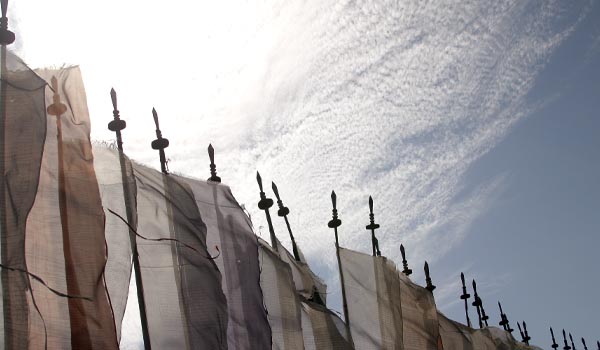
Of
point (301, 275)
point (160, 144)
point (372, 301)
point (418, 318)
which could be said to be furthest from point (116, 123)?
point (418, 318)

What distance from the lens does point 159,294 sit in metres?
9.24

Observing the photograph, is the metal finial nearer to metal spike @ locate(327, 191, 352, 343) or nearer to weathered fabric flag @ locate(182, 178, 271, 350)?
metal spike @ locate(327, 191, 352, 343)

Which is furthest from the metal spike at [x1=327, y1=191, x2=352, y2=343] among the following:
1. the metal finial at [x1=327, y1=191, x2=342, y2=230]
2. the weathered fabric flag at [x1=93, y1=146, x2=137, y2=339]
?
the weathered fabric flag at [x1=93, y1=146, x2=137, y2=339]

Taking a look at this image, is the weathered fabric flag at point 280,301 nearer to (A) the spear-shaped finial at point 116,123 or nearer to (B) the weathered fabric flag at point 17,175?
(A) the spear-shaped finial at point 116,123

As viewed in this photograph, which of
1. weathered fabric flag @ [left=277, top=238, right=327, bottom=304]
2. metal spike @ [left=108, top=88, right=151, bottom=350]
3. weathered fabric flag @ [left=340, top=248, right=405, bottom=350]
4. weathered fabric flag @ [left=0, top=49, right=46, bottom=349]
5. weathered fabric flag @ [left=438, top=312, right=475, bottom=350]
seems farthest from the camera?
weathered fabric flag @ [left=438, top=312, right=475, bottom=350]

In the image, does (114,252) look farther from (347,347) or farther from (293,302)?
(347,347)

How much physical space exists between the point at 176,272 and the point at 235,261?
1.49 m

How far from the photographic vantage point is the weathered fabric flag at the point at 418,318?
16141mm

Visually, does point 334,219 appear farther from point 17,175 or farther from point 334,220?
point 17,175

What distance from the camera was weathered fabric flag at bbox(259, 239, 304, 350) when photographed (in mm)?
11825

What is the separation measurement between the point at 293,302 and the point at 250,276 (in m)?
1.63

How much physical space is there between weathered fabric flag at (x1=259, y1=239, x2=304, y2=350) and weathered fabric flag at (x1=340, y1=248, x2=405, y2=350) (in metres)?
2.97

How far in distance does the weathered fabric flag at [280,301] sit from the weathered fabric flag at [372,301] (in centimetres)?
297

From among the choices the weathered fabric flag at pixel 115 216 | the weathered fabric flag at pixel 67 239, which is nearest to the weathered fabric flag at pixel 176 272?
the weathered fabric flag at pixel 115 216
